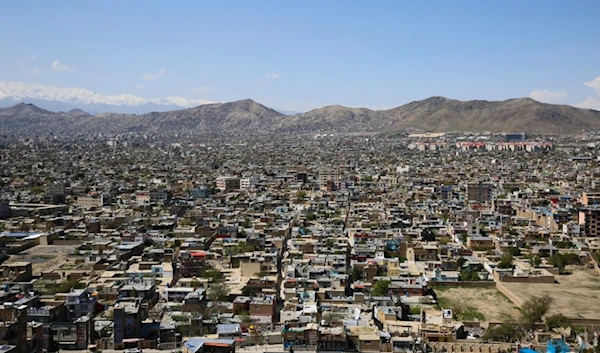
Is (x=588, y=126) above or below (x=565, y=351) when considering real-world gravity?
above

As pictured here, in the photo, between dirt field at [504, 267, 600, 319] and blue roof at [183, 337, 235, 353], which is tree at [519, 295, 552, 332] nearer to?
dirt field at [504, 267, 600, 319]

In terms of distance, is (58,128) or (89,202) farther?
(58,128)

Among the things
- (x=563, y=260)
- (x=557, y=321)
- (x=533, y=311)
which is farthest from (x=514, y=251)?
(x=557, y=321)

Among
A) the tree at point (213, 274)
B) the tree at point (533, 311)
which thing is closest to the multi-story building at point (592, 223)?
the tree at point (533, 311)

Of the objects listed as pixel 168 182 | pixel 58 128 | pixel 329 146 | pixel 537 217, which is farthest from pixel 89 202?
pixel 58 128

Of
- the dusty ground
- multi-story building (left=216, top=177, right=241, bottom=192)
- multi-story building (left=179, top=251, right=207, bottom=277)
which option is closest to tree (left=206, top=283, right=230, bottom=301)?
multi-story building (left=179, top=251, right=207, bottom=277)

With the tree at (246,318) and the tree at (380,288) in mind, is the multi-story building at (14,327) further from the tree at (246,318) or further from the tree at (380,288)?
the tree at (380,288)

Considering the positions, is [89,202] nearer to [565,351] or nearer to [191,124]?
[565,351]
